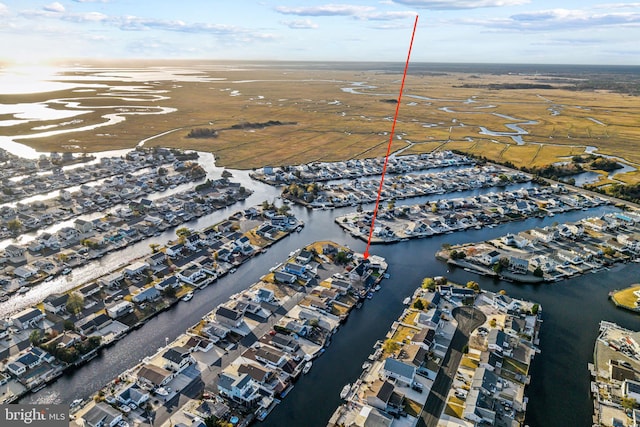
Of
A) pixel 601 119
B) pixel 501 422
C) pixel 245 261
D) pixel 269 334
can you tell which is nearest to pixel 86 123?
pixel 245 261

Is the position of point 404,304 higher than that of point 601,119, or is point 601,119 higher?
point 404,304

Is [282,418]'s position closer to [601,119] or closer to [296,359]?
[296,359]

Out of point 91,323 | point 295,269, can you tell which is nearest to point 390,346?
Result: point 295,269

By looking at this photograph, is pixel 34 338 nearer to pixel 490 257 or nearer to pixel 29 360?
pixel 29 360

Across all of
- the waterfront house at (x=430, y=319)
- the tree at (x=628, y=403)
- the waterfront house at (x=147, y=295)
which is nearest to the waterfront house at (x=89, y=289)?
the waterfront house at (x=147, y=295)

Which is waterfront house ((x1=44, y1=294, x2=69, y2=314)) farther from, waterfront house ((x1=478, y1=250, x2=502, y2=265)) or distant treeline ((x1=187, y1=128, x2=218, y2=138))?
distant treeline ((x1=187, y1=128, x2=218, y2=138))

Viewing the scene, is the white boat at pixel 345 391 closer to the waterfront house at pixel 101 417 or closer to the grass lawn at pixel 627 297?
the waterfront house at pixel 101 417

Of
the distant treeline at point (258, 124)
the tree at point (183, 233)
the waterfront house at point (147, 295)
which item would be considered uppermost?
the waterfront house at point (147, 295)
